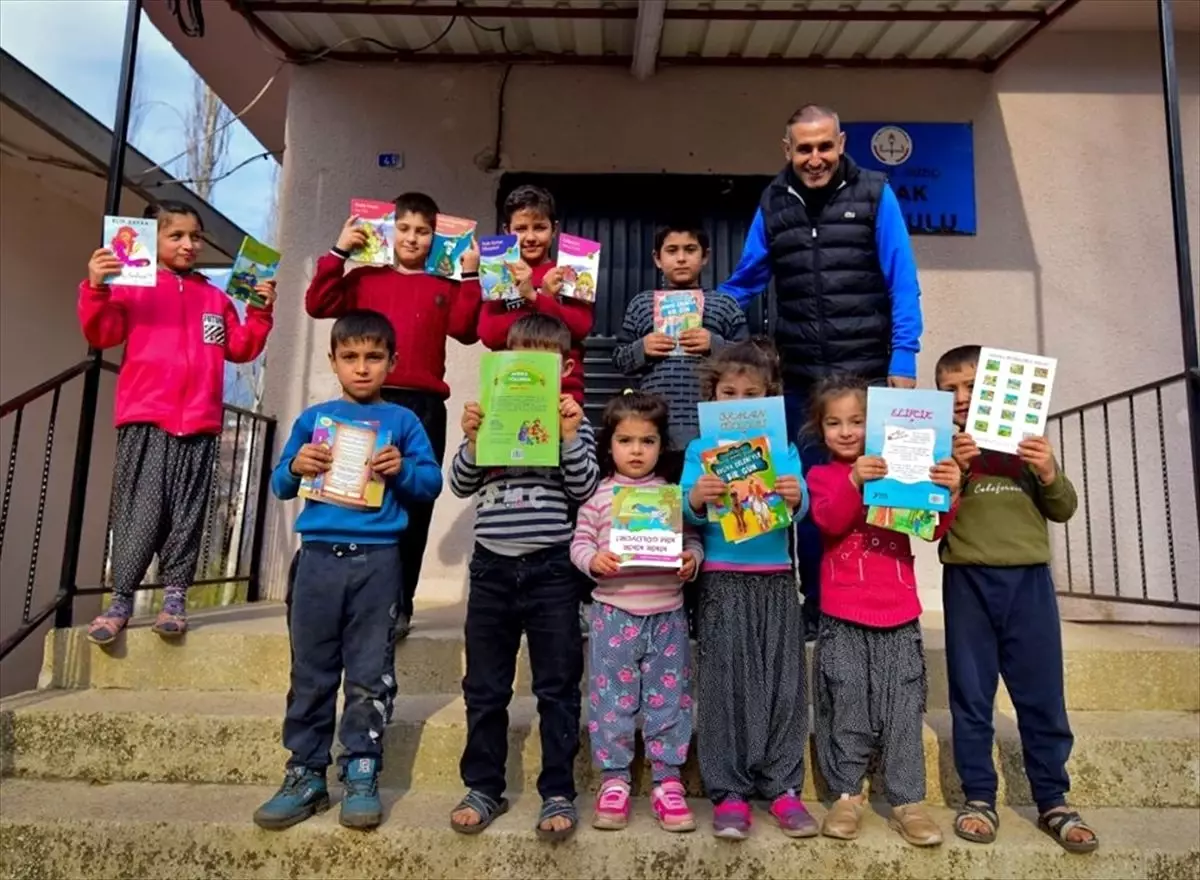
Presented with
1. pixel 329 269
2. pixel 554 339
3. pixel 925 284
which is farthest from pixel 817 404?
pixel 925 284

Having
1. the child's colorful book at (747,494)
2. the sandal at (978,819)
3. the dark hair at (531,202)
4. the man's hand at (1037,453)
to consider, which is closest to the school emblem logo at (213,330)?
the dark hair at (531,202)

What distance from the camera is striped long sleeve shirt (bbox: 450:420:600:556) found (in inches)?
97.1

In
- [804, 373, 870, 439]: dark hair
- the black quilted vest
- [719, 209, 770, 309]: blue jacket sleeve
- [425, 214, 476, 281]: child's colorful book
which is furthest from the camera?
[719, 209, 770, 309]: blue jacket sleeve

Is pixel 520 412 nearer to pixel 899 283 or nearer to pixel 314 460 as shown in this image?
pixel 314 460

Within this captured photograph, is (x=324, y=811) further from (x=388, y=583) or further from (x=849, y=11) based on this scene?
(x=849, y=11)

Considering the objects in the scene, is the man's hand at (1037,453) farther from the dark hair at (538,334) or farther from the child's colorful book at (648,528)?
the dark hair at (538,334)

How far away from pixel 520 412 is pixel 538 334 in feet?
0.97

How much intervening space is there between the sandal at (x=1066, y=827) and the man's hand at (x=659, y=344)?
1.79m

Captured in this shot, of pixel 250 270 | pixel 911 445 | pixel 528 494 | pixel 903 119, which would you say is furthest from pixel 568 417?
pixel 903 119

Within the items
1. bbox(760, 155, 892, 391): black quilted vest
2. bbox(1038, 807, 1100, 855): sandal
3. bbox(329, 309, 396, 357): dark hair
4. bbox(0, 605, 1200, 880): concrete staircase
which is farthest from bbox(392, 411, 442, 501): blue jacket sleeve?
bbox(1038, 807, 1100, 855): sandal

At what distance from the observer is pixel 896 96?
16.0ft

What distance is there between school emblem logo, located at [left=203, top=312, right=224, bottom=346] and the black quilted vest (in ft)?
7.19

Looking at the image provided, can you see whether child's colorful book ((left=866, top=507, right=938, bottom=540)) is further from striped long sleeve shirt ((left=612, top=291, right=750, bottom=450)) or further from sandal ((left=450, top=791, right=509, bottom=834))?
sandal ((left=450, top=791, right=509, bottom=834))

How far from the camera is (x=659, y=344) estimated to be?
2.93 m
